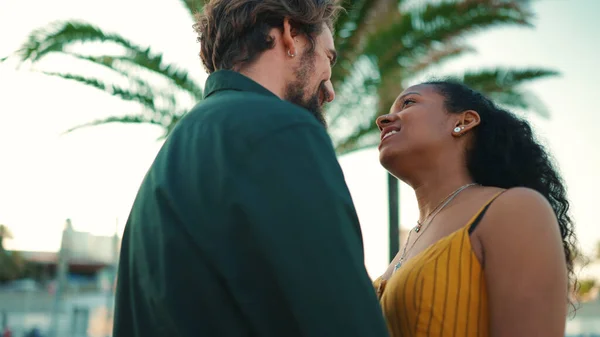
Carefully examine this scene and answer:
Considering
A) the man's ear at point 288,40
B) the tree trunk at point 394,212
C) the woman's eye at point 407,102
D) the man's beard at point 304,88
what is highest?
the man's ear at point 288,40

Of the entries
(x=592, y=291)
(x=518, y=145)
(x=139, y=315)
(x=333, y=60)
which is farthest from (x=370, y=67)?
(x=592, y=291)

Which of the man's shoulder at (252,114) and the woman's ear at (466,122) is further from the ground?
the man's shoulder at (252,114)

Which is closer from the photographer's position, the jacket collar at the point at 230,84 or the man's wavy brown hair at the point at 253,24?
the jacket collar at the point at 230,84

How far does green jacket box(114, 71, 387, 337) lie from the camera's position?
1.42 m

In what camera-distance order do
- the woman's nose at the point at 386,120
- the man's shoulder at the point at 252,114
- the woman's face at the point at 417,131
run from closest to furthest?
the man's shoulder at the point at 252,114
the woman's face at the point at 417,131
the woman's nose at the point at 386,120

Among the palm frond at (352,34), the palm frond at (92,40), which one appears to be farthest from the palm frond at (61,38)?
the palm frond at (352,34)

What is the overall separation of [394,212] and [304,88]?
835 cm

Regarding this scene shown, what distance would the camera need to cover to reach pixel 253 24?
6.97ft

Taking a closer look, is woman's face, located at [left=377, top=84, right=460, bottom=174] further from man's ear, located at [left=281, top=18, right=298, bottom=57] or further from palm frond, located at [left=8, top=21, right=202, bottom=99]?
palm frond, located at [left=8, top=21, right=202, bottom=99]

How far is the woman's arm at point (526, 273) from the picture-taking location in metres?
2.25


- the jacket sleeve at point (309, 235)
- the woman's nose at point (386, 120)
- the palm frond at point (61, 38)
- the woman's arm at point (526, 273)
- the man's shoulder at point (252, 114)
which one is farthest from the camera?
the palm frond at point (61, 38)

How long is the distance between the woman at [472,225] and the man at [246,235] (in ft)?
3.32

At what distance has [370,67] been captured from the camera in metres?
9.83

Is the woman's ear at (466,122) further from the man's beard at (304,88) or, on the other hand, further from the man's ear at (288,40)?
the man's ear at (288,40)
